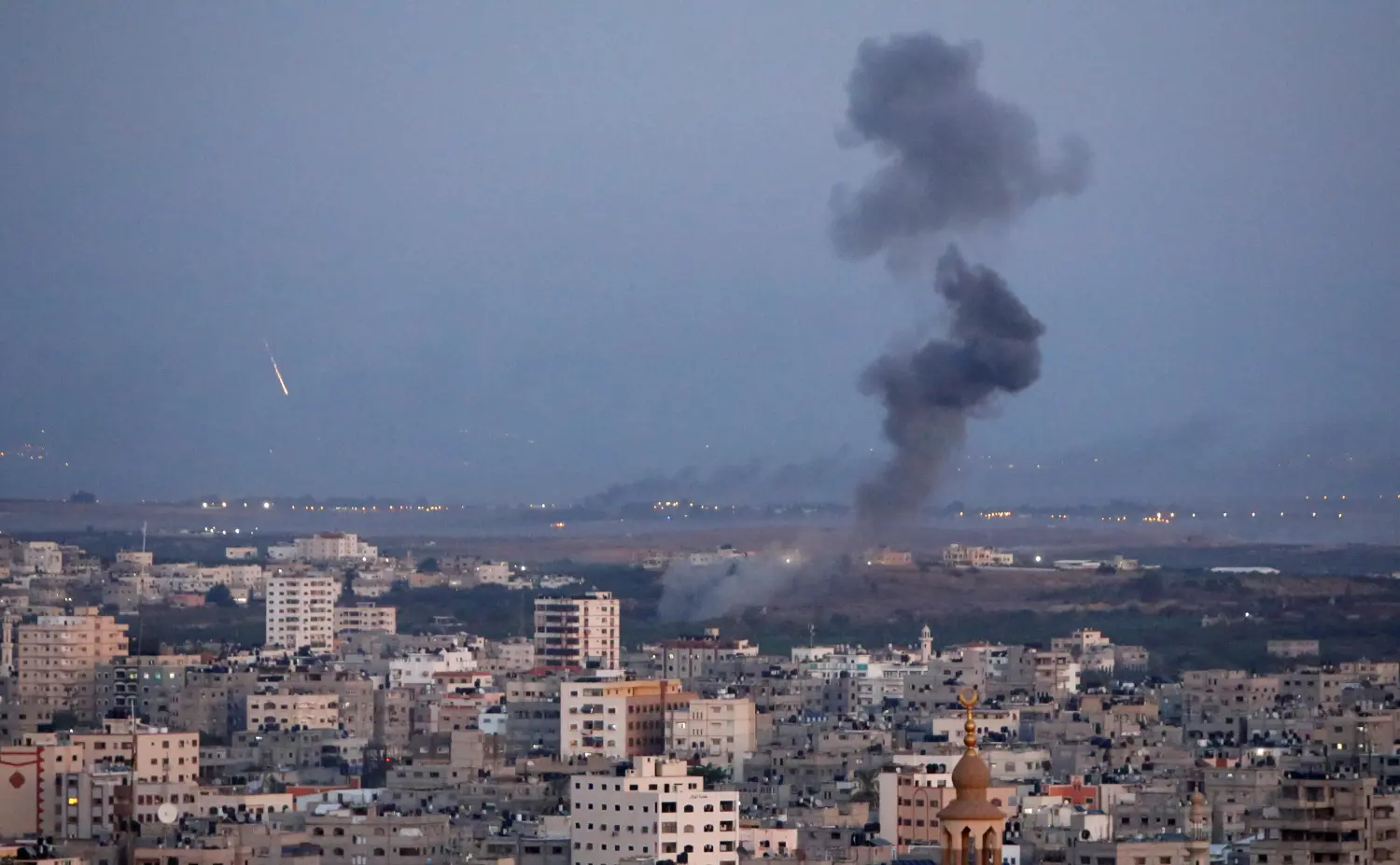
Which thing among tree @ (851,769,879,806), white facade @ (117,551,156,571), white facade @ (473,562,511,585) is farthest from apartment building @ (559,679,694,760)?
white facade @ (473,562,511,585)

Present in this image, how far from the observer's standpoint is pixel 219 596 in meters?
114

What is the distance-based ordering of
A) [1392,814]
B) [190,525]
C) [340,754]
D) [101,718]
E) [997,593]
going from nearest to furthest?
[1392,814] → [340,754] → [101,718] → [997,593] → [190,525]

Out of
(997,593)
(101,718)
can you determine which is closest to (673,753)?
(101,718)

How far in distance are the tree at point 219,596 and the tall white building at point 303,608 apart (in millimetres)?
4118

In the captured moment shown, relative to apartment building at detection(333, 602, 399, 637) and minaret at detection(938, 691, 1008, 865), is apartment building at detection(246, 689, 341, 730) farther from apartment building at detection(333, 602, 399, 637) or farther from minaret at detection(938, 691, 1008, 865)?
minaret at detection(938, 691, 1008, 865)

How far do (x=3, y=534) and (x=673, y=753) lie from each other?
4408 centimetres

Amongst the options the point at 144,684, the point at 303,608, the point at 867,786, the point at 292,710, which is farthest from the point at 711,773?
the point at 303,608

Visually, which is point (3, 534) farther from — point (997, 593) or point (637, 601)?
point (997, 593)

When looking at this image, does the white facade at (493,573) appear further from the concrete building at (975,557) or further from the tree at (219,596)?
the concrete building at (975,557)

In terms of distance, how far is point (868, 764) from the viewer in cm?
6091

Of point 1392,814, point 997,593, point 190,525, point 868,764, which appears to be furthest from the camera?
point 190,525

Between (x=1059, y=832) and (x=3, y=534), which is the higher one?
(x=3, y=534)

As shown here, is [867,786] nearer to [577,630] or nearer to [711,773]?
[711,773]

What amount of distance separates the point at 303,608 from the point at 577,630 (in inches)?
525
